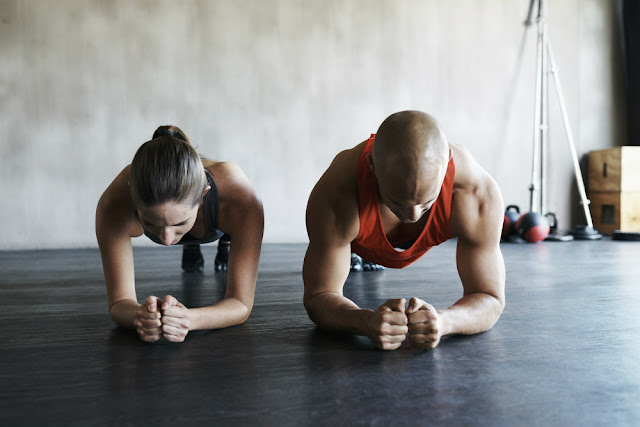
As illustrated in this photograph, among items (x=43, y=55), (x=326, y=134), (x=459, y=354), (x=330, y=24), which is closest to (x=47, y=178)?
(x=43, y=55)

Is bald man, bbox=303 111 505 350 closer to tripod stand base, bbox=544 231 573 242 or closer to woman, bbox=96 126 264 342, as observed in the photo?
woman, bbox=96 126 264 342

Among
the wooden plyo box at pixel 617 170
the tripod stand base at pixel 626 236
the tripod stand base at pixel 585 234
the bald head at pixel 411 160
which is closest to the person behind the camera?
the bald head at pixel 411 160

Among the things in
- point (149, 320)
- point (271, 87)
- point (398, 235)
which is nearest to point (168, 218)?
point (149, 320)

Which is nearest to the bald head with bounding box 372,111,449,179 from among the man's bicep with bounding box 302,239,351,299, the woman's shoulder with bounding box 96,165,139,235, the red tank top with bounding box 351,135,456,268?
the red tank top with bounding box 351,135,456,268

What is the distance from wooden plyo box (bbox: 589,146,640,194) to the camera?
4477mm

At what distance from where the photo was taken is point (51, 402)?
3.03 ft

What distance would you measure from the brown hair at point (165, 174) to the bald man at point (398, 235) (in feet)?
0.95

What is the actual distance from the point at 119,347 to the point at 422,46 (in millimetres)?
3941

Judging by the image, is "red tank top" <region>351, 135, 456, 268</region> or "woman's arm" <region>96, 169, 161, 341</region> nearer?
"red tank top" <region>351, 135, 456, 268</region>

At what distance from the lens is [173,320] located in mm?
1237

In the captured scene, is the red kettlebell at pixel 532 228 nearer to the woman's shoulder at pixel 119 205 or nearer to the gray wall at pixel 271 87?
the gray wall at pixel 271 87

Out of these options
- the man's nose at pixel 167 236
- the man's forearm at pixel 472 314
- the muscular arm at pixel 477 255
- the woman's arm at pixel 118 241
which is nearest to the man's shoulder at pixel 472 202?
the muscular arm at pixel 477 255

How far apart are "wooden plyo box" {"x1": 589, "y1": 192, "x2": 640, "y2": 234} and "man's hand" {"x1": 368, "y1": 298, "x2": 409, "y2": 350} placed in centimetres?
406

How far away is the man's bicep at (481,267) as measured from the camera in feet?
4.32
